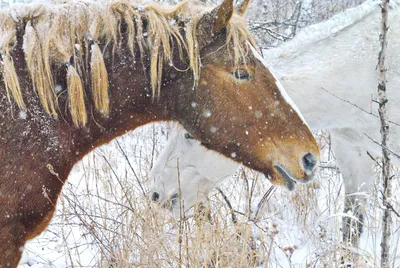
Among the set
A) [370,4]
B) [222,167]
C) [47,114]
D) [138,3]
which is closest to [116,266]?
[222,167]

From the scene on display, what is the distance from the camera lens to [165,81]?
248cm

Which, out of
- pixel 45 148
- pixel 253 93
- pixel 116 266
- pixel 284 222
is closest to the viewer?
pixel 45 148

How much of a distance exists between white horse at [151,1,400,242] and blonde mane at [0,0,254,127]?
1.06 meters

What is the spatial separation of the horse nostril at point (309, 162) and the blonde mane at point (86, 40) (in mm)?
→ 641

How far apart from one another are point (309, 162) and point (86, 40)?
133cm

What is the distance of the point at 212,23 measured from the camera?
242cm

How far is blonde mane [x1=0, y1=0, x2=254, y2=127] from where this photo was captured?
7.18ft

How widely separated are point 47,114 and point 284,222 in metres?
2.83

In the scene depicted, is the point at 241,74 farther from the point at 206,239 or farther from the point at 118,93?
the point at 206,239

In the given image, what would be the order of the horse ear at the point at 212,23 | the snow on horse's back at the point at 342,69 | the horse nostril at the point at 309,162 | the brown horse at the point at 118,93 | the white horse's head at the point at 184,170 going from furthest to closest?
the white horse's head at the point at 184,170
the snow on horse's back at the point at 342,69
the horse nostril at the point at 309,162
the horse ear at the point at 212,23
the brown horse at the point at 118,93

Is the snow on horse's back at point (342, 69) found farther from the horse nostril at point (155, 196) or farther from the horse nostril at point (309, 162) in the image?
the horse nostril at point (155, 196)

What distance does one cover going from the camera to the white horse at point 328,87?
337 centimetres

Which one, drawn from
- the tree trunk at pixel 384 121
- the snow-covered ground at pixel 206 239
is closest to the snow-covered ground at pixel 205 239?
the snow-covered ground at pixel 206 239

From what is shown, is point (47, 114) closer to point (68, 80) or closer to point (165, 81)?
point (68, 80)
